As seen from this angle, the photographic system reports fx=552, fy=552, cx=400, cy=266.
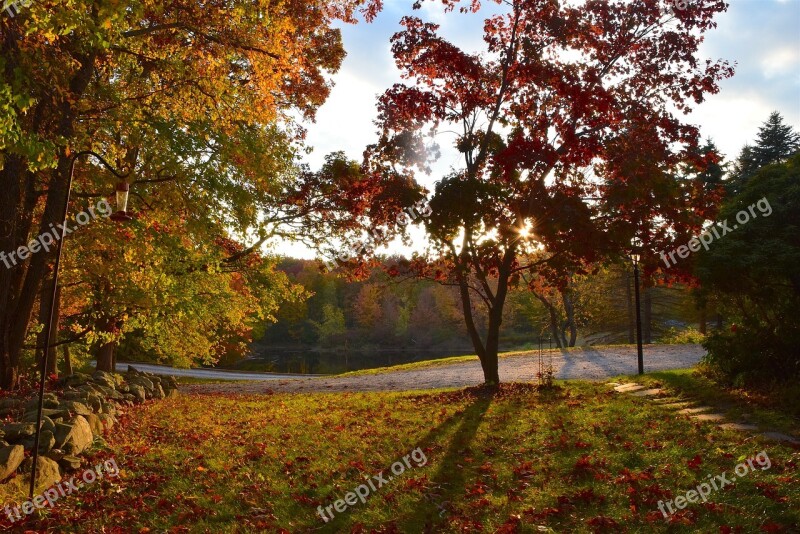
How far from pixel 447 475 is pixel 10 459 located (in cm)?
458

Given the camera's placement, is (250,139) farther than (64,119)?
Yes

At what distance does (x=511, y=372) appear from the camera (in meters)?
18.1

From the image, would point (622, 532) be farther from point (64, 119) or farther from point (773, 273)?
point (64, 119)

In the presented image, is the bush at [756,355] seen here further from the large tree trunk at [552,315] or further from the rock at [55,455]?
the large tree trunk at [552,315]

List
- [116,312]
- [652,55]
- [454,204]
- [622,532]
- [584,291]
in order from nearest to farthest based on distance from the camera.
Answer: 1. [622,532]
2. [454,204]
3. [652,55]
4. [116,312]
5. [584,291]

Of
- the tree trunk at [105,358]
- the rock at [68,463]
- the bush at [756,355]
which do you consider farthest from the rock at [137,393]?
the bush at [756,355]

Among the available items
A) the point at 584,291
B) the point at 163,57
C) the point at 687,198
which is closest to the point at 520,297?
the point at 584,291

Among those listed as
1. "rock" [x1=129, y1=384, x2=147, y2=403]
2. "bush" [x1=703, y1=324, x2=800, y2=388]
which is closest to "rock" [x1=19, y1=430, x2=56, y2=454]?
"rock" [x1=129, y1=384, x2=147, y2=403]

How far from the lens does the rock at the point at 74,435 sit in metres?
6.60

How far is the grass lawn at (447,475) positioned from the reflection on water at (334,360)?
37.7 m

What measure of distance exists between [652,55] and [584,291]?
23623mm

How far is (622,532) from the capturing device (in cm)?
436

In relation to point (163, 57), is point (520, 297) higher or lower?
lower

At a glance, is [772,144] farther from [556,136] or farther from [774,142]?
[556,136]
